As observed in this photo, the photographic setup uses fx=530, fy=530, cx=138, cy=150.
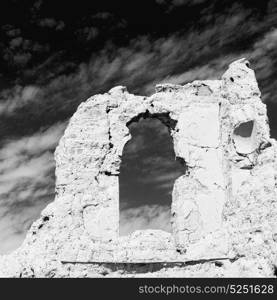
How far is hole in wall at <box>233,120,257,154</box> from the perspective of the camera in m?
13.8

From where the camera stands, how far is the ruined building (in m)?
12.3

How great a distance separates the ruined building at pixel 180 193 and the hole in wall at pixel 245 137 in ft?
0.09

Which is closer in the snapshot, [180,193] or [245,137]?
[180,193]

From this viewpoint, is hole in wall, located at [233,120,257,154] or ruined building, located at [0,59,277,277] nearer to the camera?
ruined building, located at [0,59,277,277]

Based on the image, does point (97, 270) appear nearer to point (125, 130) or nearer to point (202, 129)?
point (125, 130)

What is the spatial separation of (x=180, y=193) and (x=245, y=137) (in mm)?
2289

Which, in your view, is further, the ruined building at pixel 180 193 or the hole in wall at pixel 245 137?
the hole in wall at pixel 245 137

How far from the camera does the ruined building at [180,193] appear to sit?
40.5 feet

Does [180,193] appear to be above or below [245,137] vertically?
below

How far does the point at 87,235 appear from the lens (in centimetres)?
1309

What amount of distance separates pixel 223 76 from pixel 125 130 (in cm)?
315

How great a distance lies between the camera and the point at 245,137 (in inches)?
554

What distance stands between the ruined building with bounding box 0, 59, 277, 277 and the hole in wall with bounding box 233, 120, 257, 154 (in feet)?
0.09
